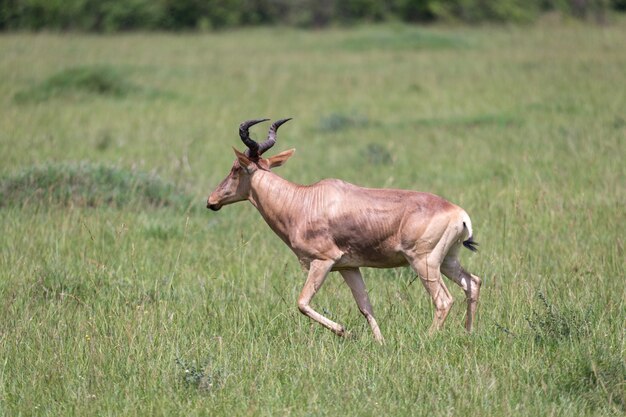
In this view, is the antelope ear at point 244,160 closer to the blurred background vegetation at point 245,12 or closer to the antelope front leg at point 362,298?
the antelope front leg at point 362,298

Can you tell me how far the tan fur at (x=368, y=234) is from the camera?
20.4 ft

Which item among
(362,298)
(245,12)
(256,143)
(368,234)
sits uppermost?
(256,143)

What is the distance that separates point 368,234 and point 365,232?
0.9 inches

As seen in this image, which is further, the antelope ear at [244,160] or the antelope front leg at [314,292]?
the antelope ear at [244,160]

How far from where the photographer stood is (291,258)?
8.54 m

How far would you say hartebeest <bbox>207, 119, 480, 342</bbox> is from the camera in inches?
245

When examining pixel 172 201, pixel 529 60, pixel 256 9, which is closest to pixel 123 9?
pixel 256 9

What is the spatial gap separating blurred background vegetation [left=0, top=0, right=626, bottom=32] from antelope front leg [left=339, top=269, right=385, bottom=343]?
30.6 metres

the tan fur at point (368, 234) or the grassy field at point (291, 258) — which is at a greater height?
the tan fur at point (368, 234)

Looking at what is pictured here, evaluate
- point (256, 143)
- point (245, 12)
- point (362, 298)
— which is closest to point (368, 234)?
point (362, 298)

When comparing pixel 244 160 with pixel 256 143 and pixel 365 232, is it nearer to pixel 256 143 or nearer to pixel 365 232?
pixel 256 143

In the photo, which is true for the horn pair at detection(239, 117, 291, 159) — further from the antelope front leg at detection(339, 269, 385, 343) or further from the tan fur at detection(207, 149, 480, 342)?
the antelope front leg at detection(339, 269, 385, 343)

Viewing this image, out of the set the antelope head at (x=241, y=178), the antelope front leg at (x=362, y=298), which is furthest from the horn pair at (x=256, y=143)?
the antelope front leg at (x=362, y=298)

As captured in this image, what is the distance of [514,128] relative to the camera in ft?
48.7
